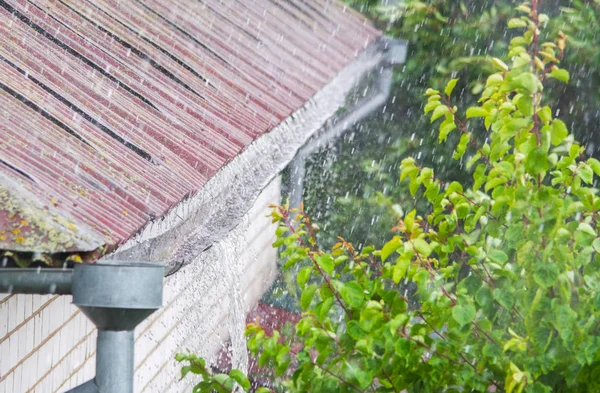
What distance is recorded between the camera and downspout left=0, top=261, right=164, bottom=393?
152 cm

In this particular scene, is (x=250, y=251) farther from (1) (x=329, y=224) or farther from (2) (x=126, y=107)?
(2) (x=126, y=107)

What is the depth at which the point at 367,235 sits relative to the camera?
8961mm

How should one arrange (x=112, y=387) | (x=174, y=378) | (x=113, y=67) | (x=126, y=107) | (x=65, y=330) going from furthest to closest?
(x=174, y=378)
(x=65, y=330)
(x=113, y=67)
(x=126, y=107)
(x=112, y=387)

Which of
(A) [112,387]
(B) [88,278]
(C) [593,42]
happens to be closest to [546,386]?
(A) [112,387]

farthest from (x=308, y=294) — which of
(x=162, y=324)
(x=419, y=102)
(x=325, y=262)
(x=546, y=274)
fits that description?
(x=419, y=102)

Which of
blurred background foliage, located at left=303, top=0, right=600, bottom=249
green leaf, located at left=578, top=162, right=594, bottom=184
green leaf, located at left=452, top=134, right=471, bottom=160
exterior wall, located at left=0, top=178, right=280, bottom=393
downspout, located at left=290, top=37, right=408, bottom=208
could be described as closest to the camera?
green leaf, located at left=578, top=162, right=594, bottom=184

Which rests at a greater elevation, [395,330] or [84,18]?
[84,18]

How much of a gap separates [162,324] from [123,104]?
8.82ft

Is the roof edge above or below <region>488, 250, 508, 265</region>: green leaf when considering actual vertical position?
above

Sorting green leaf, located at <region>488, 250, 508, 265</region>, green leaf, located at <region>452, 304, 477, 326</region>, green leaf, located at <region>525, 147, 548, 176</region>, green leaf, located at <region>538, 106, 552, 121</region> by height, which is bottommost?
green leaf, located at <region>452, 304, 477, 326</region>

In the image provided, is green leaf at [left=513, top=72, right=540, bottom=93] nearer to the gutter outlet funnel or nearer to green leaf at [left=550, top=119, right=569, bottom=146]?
green leaf at [left=550, top=119, right=569, bottom=146]

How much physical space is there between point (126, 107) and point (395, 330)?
955 millimetres

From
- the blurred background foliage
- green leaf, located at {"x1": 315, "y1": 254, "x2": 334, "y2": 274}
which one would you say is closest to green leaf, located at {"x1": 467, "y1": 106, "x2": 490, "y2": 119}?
green leaf, located at {"x1": 315, "y1": 254, "x2": 334, "y2": 274}

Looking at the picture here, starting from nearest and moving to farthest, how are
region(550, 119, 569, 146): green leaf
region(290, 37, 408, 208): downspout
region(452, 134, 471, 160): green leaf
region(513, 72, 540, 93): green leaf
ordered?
region(513, 72, 540, 93): green leaf
region(550, 119, 569, 146): green leaf
region(452, 134, 471, 160): green leaf
region(290, 37, 408, 208): downspout
